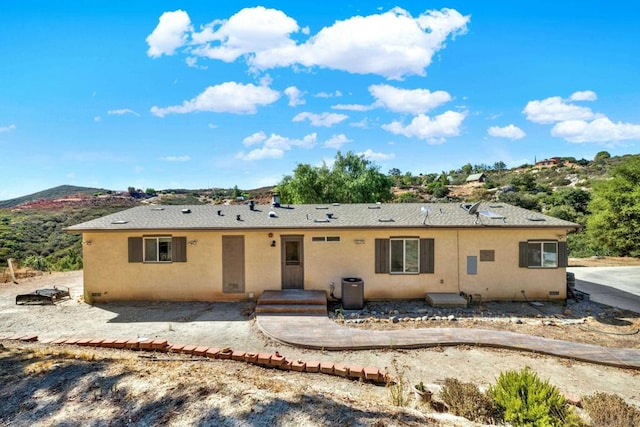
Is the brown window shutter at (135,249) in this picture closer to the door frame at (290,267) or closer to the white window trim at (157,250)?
the white window trim at (157,250)

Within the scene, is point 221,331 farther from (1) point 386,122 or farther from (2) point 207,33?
(1) point 386,122

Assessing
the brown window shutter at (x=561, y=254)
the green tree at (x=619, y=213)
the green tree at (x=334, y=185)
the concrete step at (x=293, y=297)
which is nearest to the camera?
the concrete step at (x=293, y=297)

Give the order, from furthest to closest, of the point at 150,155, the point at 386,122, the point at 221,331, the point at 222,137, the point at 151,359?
the point at 150,155 → the point at 386,122 → the point at 222,137 → the point at 221,331 → the point at 151,359

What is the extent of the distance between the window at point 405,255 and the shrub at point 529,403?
5863 millimetres

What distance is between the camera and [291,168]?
27609 mm

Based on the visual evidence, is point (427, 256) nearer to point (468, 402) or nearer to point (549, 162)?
point (468, 402)

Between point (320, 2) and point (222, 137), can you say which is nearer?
point (320, 2)

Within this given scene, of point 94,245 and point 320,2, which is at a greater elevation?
point 320,2

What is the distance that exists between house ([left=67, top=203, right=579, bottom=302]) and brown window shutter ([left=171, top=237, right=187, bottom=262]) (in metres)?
0.03

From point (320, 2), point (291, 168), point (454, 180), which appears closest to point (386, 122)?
point (291, 168)

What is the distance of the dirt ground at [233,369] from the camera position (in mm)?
3479

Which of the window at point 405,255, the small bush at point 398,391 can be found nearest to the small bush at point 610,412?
the small bush at point 398,391

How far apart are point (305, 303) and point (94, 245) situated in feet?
24.1

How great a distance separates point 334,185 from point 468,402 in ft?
75.6
